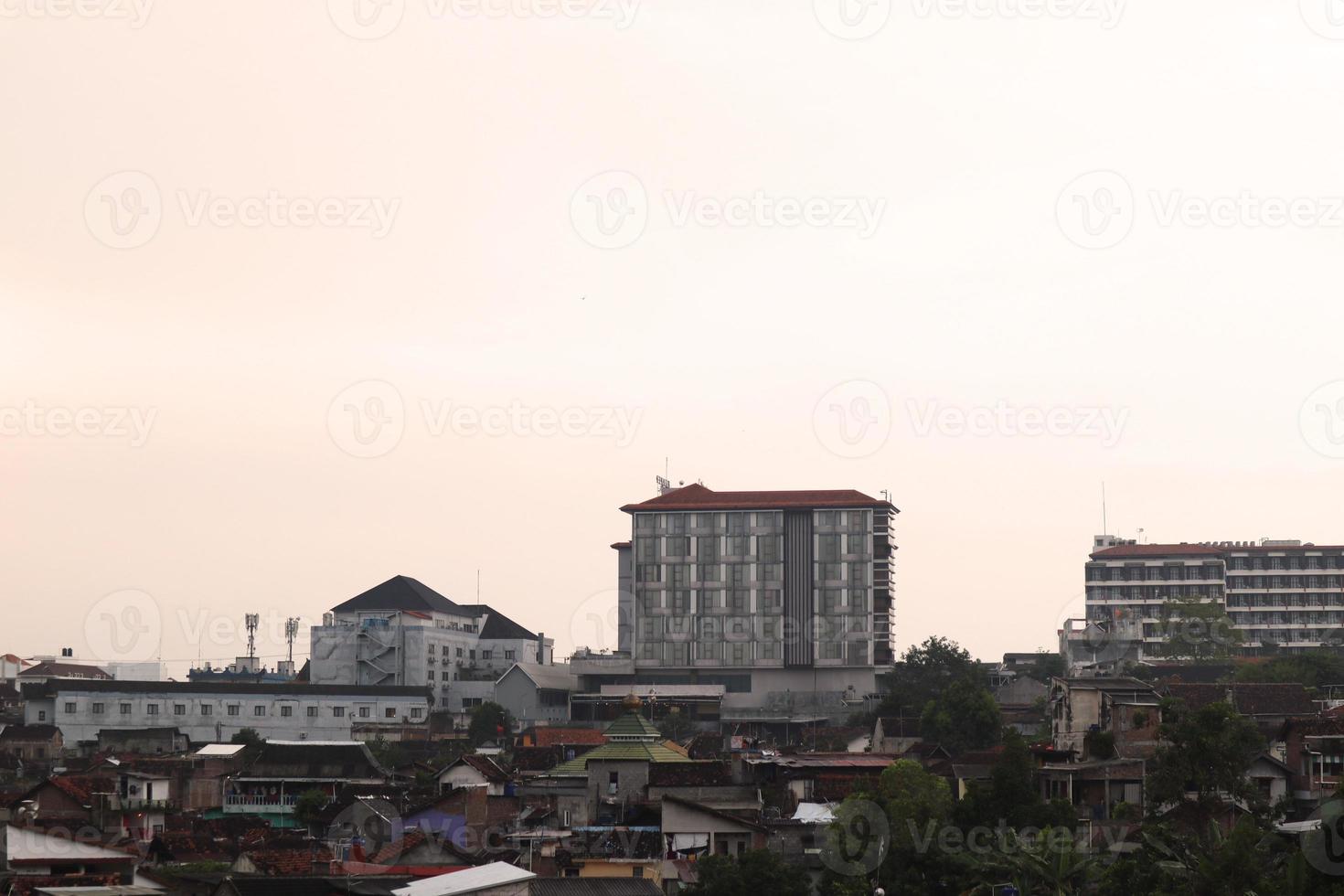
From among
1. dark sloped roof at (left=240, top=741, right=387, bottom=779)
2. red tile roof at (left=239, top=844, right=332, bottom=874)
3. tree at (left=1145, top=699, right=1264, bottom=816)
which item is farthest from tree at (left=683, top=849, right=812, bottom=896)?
dark sloped roof at (left=240, top=741, right=387, bottom=779)

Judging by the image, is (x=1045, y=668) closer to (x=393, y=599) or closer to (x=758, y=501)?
(x=758, y=501)

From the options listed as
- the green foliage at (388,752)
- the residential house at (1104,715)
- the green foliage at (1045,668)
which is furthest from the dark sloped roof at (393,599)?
the residential house at (1104,715)

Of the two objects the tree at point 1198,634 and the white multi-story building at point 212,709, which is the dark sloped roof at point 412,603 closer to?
the white multi-story building at point 212,709

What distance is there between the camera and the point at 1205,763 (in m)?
47.9

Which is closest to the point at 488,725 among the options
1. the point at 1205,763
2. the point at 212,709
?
the point at 212,709

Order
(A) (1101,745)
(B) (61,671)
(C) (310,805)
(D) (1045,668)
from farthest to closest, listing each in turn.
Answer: (B) (61,671)
(D) (1045,668)
(C) (310,805)
(A) (1101,745)

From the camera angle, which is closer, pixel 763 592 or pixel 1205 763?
pixel 1205 763

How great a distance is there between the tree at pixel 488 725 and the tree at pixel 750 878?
53181 mm

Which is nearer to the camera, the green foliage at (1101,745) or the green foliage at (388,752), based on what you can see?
the green foliage at (1101,745)

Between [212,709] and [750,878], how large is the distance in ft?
212

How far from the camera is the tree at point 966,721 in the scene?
261 feet

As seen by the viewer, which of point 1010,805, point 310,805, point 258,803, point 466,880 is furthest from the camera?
point 258,803

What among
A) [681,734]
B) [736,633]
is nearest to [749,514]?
[736,633]

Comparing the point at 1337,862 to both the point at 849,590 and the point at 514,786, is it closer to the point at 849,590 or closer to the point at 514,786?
the point at 514,786
